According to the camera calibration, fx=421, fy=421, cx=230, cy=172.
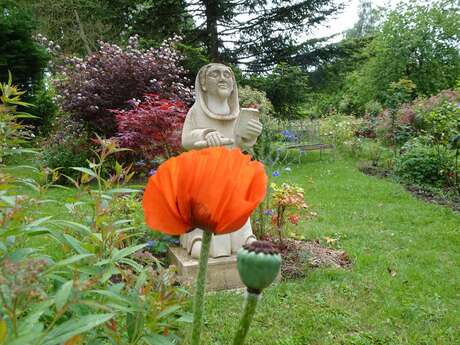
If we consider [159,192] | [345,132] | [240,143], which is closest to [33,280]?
[159,192]

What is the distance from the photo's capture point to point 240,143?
3986 mm

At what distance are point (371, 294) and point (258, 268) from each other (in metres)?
3.62

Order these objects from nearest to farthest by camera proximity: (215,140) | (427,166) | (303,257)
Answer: (215,140)
(303,257)
(427,166)

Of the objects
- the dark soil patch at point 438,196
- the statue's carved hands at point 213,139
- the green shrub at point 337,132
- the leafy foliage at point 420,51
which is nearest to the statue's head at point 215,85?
the statue's carved hands at point 213,139

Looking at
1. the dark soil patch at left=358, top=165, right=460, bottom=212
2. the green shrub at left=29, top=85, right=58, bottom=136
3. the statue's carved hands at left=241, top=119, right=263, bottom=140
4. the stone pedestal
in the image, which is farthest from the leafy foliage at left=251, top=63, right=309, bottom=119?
the stone pedestal

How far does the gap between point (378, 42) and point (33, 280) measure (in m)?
23.2

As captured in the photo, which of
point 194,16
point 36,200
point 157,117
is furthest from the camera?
point 194,16

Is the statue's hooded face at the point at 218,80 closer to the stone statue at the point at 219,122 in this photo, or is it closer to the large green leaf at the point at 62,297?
the stone statue at the point at 219,122

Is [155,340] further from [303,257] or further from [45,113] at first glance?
[45,113]

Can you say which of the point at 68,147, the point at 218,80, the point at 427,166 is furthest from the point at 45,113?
the point at 218,80

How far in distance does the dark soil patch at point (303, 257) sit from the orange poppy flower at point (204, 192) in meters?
3.70

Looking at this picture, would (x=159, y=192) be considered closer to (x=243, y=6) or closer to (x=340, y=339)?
(x=340, y=339)

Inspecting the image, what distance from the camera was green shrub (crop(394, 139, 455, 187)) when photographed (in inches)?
351

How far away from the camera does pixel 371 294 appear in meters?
3.83
